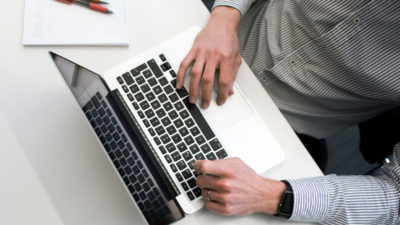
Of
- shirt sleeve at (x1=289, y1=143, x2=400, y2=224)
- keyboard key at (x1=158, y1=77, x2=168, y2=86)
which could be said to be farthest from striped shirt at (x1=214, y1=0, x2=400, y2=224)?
keyboard key at (x1=158, y1=77, x2=168, y2=86)

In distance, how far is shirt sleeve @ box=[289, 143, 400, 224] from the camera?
63 cm

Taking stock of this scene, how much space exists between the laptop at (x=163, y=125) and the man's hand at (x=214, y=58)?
0.02m

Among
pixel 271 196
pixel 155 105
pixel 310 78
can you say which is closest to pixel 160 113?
pixel 155 105

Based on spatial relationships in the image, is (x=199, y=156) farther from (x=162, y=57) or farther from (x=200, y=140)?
(x=162, y=57)

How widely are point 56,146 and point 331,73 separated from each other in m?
0.58

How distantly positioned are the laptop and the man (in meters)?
0.03

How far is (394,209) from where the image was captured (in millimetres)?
653

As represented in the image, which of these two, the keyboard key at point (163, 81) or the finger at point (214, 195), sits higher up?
the keyboard key at point (163, 81)

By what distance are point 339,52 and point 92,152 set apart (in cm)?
53

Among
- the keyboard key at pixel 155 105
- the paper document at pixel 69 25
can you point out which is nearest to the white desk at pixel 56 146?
the paper document at pixel 69 25

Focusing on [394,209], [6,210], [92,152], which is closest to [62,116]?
[92,152]

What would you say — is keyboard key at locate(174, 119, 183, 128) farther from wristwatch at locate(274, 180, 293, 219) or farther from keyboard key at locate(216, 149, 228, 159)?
wristwatch at locate(274, 180, 293, 219)

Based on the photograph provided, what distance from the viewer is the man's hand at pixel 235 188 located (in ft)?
1.97

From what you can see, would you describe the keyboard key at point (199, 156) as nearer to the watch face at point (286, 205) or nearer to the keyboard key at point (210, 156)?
the keyboard key at point (210, 156)
